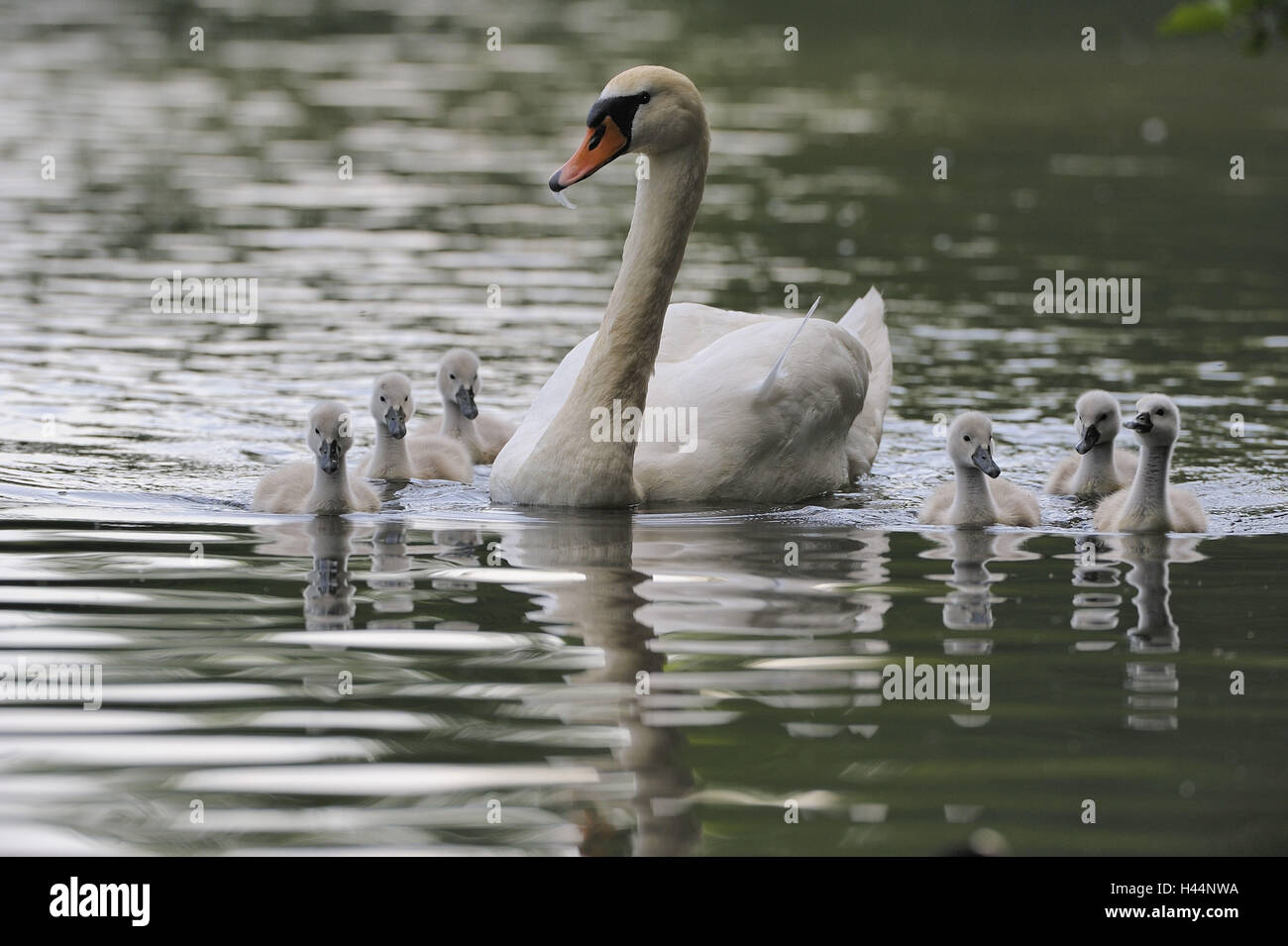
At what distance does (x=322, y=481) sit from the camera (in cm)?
1016

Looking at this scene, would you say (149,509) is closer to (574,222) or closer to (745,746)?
(745,746)

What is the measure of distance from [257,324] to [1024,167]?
12.3 m

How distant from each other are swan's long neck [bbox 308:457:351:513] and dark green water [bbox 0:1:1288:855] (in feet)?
0.54

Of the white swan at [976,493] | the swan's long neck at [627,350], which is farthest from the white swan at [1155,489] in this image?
the swan's long neck at [627,350]

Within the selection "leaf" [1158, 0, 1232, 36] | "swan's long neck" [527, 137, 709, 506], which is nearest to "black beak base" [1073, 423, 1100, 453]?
"swan's long neck" [527, 137, 709, 506]

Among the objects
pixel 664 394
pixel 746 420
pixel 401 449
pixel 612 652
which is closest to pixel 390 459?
pixel 401 449

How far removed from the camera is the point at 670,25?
4172 cm

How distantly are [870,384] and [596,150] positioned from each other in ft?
10.3

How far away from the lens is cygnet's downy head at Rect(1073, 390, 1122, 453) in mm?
10898

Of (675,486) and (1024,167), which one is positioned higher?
A: (1024,167)

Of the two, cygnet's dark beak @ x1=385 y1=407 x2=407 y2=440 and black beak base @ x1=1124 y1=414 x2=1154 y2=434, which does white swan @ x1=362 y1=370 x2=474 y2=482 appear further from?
black beak base @ x1=1124 y1=414 x2=1154 y2=434

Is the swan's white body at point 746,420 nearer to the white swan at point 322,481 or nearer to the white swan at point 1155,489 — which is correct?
the white swan at point 322,481

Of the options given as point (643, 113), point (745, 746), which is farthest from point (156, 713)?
point (643, 113)
